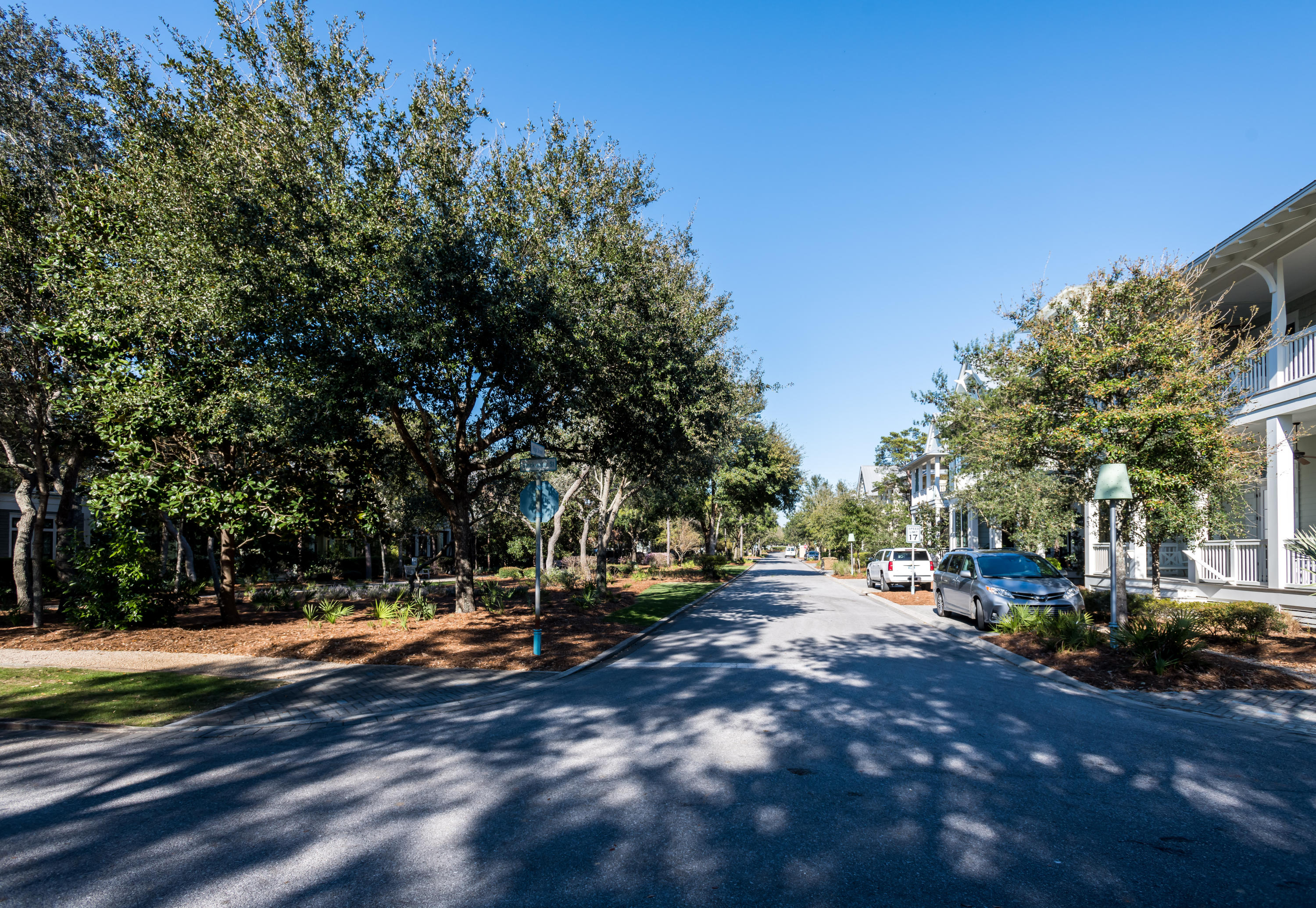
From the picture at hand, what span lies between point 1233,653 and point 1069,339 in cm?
568

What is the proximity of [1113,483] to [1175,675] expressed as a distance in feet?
9.98

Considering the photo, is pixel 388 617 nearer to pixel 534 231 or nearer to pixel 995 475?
pixel 534 231

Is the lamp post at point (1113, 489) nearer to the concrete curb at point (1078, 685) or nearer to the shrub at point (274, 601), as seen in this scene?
the concrete curb at point (1078, 685)

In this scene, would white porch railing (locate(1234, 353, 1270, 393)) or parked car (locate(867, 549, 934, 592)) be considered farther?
parked car (locate(867, 549, 934, 592))

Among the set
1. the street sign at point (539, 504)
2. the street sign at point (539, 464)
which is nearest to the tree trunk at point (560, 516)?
the street sign at point (539, 504)

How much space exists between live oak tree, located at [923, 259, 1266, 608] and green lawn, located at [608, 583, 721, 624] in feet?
28.2

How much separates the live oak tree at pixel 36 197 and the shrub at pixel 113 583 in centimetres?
97

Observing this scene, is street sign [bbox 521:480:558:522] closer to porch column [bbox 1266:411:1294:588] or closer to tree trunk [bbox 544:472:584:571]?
tree trunk [bbox 544:472:584:571]

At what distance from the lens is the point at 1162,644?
9.88 meters

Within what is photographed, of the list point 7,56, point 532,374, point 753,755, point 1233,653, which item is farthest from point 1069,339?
point 7,56

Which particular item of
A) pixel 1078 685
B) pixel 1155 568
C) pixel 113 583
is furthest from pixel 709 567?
pixel 1078 685

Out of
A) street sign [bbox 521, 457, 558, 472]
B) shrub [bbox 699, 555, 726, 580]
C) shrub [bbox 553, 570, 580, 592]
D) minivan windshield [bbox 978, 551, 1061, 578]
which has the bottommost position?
shrub [bbox 699, 555, 726, 580]

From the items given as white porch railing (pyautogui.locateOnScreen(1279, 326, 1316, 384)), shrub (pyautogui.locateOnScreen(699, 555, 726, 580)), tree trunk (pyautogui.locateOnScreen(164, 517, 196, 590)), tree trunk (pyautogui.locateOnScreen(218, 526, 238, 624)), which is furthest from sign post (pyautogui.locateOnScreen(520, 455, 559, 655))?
shrub (pyautogui.locateOnScreen(699, 555, 726, 580))

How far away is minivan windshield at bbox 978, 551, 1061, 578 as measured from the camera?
15.3 meters
